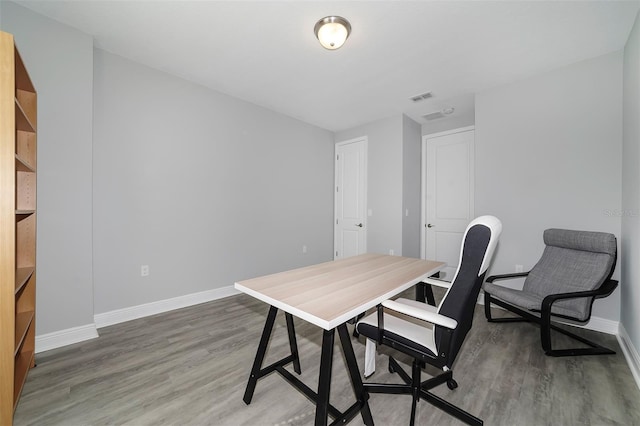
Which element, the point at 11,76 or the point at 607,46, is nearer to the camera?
the point at 11,76

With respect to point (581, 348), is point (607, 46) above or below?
above

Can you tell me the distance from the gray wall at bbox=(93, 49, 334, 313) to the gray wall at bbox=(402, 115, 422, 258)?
5.77 ft

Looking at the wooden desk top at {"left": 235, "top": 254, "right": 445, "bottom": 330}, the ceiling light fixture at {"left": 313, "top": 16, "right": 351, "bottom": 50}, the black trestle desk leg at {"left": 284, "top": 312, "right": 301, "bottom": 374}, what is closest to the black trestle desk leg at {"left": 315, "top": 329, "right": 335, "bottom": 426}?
the wooden desk top at {"left": 235, "top": 254, "right": 445, "bottom": 330}

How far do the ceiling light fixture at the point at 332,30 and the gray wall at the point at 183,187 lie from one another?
6.08ft

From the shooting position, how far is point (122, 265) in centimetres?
268

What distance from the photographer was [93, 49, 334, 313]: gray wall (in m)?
2.61

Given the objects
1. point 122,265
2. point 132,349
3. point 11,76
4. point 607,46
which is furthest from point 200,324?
point 607,46

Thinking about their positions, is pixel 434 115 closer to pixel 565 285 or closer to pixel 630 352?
pixel 565 285

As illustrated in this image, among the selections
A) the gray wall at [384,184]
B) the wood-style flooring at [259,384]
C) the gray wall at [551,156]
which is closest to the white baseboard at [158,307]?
the wood-style flooring at [259,384]

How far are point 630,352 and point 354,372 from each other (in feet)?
7.87

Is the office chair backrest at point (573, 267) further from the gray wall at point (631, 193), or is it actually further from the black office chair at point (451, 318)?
the black office chair at point (451, 318)

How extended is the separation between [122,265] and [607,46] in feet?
17.0

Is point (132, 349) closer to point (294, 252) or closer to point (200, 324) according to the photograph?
point (200, 324)

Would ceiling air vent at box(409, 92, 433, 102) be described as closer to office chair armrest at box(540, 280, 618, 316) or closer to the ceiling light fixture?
the ceiling light fixture
